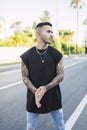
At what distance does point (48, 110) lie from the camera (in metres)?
4.48

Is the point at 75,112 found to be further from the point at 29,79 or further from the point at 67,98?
the point at 29,79

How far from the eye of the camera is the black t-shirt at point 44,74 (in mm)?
4449

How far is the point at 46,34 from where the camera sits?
4.50 m

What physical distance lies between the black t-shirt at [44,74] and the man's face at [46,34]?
11 cm

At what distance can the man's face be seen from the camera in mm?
4492

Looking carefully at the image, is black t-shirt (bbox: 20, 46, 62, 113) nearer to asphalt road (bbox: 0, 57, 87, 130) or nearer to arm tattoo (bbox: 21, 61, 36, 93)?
arm tattoo (bbox: 21, 61, 36, 93)

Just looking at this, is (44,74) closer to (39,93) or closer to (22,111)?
(39,93)

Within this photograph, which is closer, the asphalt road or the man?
the man

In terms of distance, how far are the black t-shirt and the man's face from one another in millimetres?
112

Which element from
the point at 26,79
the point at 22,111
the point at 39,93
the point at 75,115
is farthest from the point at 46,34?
the point at 22,111

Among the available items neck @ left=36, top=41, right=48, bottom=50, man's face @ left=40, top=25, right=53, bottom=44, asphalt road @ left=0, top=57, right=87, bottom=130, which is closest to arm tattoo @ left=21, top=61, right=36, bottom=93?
neck @ left=36, top=41, right=48, bottom=50

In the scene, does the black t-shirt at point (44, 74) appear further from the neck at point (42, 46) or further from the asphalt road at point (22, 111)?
the asphalt road at point (22, 111)

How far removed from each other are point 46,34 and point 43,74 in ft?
1.59

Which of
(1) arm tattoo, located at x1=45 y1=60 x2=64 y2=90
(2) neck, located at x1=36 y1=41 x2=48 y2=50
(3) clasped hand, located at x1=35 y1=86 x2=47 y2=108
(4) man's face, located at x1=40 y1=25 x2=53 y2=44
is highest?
(4) man's face, located at x1=40 y1=25 x2=53 y2=44
